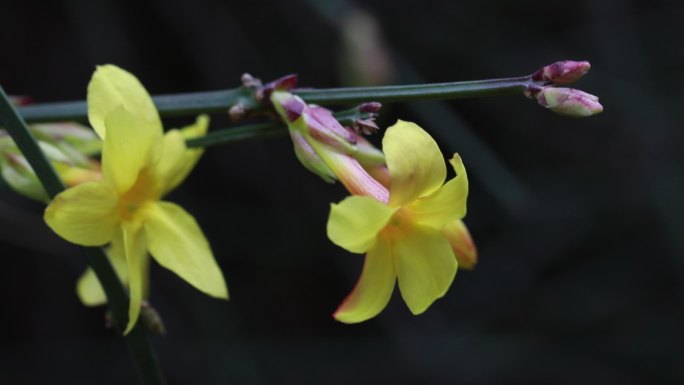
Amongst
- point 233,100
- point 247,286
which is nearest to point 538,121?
point 247,286

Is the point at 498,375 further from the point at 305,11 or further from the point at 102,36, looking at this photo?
the point at 102,36

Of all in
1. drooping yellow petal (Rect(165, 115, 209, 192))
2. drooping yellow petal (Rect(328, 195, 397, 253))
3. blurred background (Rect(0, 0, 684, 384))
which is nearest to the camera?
drooping yellow petal (Rect(328, 195, 397, 253))

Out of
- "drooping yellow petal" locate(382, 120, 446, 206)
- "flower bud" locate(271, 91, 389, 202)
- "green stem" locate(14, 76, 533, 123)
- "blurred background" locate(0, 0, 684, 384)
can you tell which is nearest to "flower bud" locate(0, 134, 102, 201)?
"green stem" locate(14, 76, 533, 123)

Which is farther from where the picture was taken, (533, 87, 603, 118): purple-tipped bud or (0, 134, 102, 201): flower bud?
(0, 134, 102, 201): flower bud

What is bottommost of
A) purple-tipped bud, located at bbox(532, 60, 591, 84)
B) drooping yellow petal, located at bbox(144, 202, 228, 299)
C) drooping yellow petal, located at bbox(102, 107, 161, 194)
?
purple-tipped bud, located at bbox(532, 60, 591, 84)

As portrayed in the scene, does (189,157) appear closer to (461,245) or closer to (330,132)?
(330,132)

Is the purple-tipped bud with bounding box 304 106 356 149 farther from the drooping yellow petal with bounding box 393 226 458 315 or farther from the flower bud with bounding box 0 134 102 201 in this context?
the flower bud with bounding box 0 134 102 201

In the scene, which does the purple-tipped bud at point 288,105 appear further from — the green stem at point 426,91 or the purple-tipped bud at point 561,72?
the purple-tipped bud at point 561,72

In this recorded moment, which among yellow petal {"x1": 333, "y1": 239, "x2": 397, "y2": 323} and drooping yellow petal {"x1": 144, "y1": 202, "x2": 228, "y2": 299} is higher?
drooping yellow petal {"x1": 144, "y1": 202, "x2": 228, "y2": 299}
